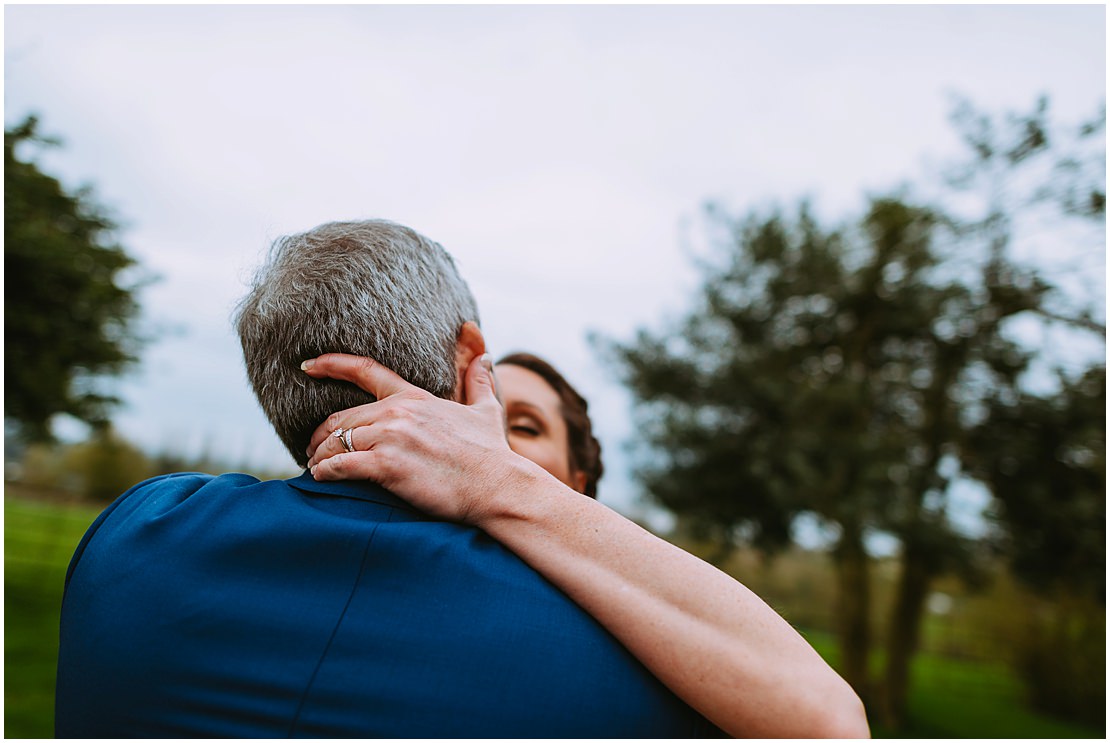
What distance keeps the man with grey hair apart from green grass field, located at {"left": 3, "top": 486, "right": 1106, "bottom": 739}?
8647 mm

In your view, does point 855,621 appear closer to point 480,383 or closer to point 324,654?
point 480,383

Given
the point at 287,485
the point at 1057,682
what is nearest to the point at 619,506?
the point at 287,485

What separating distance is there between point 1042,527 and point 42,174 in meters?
14.0

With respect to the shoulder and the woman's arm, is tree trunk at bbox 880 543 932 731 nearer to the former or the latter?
the woman's arm

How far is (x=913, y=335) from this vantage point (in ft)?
36.6

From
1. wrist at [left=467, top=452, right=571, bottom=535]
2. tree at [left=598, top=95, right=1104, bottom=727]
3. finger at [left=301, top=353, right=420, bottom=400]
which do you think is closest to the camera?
wrist at [left=467, top=452, right=571, bottom=535]

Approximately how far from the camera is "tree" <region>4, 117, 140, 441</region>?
7.38 meters

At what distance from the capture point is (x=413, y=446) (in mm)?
1390

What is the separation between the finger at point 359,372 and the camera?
1.49m

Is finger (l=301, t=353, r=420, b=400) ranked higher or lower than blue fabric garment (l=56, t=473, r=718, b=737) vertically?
higher

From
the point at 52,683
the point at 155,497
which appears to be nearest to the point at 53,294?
the point at 52,683

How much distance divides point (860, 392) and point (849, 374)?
0.44 m

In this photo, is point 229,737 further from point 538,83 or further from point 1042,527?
point 1042,527

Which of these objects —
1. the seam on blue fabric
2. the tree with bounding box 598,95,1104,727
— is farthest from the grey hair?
the tree with bounding box 598,95,1104,727
